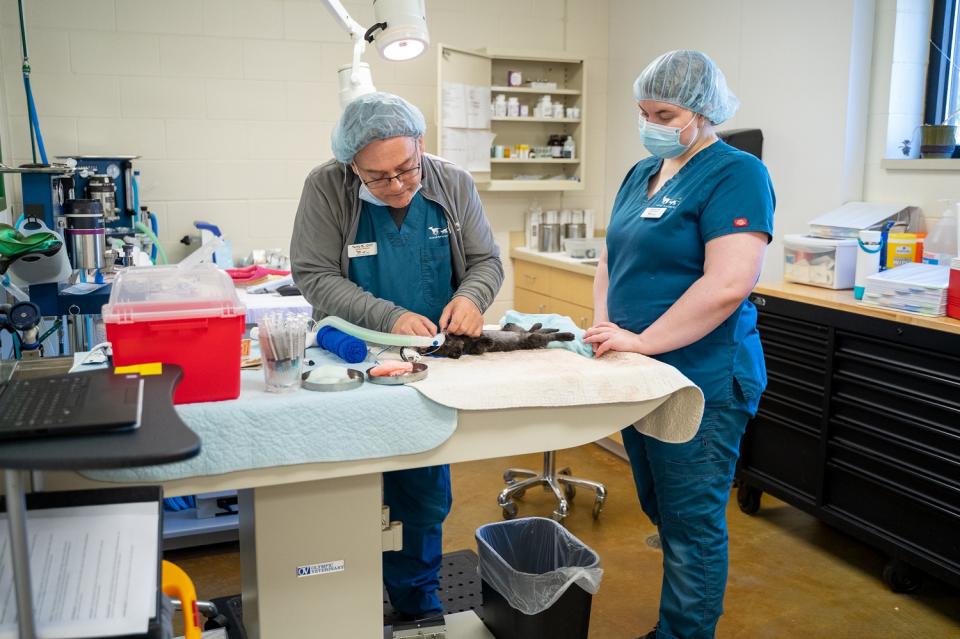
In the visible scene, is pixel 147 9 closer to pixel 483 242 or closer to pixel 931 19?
pixel 483 242

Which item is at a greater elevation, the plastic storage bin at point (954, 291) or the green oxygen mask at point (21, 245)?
the green oxygen mask at point (21, 245)

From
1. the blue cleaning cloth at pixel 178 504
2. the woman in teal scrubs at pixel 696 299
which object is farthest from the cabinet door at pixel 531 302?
the woman in teal scrubs at pixel 696 299

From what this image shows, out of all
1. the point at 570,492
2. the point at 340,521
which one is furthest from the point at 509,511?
the point at 340,521

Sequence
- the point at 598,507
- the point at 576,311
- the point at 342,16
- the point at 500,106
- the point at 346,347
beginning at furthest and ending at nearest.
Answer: the point at 500,106 → the point at 576,311 → the point at 598,507 → the point at 342,16 → the point at 346,347

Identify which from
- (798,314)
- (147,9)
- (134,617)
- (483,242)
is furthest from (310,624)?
(147,9)

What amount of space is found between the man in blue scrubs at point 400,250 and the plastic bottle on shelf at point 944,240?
5.30 ft

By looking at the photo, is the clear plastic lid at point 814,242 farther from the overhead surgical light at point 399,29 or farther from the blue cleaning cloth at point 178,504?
the blue cleaning cloth at point 178,504

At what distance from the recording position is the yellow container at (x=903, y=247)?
2.82 m

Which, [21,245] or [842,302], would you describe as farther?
[842,302]

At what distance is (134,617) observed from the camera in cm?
113

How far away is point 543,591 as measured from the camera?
198 centimetres

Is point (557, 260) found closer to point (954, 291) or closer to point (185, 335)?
point (954, 291)

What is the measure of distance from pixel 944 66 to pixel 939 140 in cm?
36

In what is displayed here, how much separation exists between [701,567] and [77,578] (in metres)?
1.44
